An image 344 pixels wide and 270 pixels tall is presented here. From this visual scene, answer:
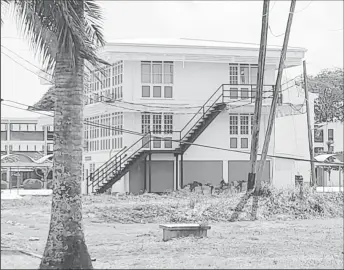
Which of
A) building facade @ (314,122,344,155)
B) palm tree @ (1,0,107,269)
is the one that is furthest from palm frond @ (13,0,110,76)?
building facade @ (314,122,344,155)

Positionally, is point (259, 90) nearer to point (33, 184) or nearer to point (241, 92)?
point (241, 92)

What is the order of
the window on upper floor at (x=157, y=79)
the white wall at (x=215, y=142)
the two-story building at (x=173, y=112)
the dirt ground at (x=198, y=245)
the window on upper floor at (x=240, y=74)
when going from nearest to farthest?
the dirt ground at (x=198, y=245)
the two-story building at (x=173, y=112)
the window on upper floor at (x=157, y=79)
the white wall at (x=215, y=142)
the window on upper floor at (x=240, y=74)

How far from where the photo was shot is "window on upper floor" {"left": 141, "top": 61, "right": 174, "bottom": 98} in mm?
40750

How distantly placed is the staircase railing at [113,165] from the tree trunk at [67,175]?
86.0 ft

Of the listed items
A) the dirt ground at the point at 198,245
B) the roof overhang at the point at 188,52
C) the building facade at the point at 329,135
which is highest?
the roof overhang at the point at 188,52

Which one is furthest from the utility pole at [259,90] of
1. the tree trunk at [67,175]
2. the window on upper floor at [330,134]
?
the window on upper floor at [330,134]

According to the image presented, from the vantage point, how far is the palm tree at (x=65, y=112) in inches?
479

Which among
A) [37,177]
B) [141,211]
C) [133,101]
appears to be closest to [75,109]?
[141,211]

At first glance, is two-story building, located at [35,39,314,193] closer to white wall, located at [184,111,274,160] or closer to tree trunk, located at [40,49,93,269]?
white wall, located at [184,111,274,160]

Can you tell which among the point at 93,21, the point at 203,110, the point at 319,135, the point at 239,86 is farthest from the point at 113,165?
the point at 319,135

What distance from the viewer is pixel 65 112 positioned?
12.5 meters

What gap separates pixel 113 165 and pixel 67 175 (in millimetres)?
27093

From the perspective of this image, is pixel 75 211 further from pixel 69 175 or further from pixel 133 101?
pixel 133 101

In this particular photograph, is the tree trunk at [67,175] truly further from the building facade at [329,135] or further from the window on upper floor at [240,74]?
the building facade at [329,135]
